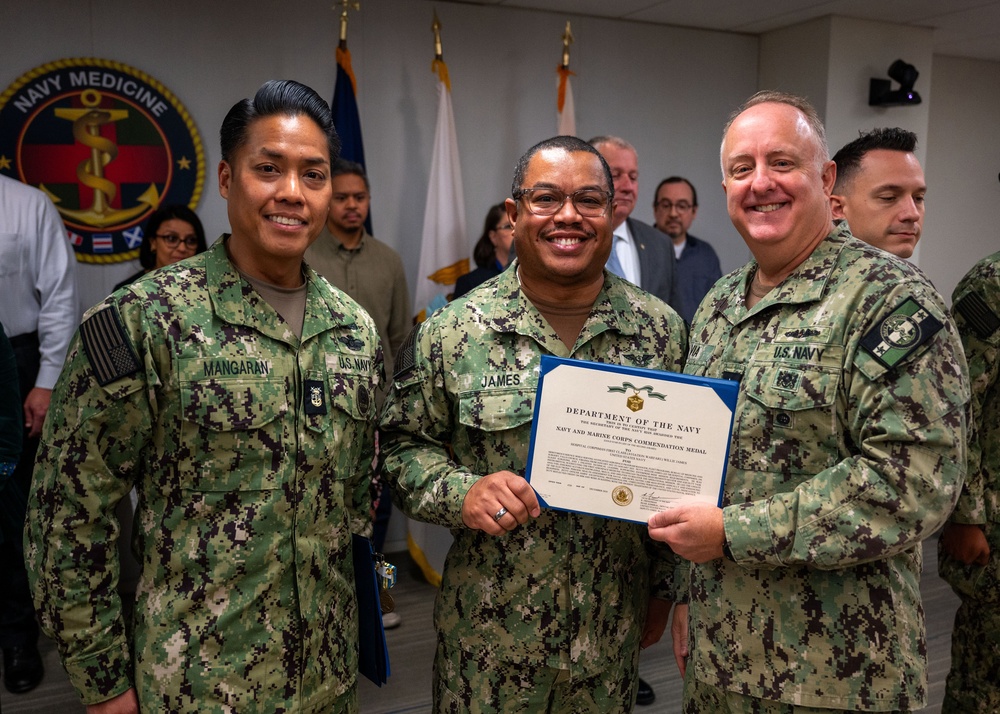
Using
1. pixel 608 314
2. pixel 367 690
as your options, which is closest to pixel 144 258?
pixel 367 690

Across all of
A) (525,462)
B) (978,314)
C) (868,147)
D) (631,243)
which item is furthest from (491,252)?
(525,462)

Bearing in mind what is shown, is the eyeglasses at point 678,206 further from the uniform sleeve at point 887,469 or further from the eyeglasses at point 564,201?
the uniform sleeve at point 887,469

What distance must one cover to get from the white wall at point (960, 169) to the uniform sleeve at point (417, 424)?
5734mm

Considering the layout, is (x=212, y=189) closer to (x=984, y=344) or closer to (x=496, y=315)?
(x=496, y=315)

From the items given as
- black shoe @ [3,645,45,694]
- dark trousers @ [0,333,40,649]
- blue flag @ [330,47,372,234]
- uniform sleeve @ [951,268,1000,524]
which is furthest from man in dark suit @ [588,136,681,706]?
black shoe @ [3,645,45,694]

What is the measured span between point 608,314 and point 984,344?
1162 millimetres

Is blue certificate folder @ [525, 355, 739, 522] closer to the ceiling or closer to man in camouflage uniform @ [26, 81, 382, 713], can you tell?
man in camouflage uniform @ [26, 81, 382, 713]

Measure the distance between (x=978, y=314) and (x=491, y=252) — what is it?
2.57m

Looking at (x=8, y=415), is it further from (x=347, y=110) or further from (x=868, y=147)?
(x=347, y=110)

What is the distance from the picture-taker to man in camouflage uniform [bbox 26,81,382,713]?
1.42 metres

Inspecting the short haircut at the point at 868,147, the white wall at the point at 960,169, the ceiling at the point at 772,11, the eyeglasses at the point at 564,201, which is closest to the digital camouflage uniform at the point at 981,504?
the short haircut at the point at 868,147

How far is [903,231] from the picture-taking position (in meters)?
2.37

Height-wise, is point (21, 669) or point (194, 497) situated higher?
point (194, 497)

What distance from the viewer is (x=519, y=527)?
1770 millimetres
